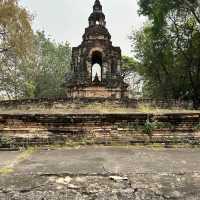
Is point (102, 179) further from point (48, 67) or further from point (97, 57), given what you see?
point (48, 67)

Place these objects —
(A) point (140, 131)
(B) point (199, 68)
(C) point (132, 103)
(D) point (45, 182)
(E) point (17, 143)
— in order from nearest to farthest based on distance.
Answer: (D) point (45, 182) → (E) point (17, 143) → (A) point (140, 131) → (C) point (132, 103) → (B) point (199, 68)

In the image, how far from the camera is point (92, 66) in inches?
712

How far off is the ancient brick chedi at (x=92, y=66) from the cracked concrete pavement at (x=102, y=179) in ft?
42.8

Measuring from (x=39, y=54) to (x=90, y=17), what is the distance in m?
17.0

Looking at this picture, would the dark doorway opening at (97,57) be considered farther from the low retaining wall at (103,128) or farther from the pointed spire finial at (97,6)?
the low retaining wall at (103,128)

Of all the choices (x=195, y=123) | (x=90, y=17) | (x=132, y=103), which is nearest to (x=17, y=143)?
(x=195, y=123)

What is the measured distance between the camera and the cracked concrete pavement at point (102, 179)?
110 inches

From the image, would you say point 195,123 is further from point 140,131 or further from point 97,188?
point 97,188

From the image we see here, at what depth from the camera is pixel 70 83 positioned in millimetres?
17359

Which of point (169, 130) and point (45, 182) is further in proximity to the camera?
point (169, 130)

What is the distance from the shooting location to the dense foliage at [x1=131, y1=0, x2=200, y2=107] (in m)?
18.5

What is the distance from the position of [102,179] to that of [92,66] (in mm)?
15216

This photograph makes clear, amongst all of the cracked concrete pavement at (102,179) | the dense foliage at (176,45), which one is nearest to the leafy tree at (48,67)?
the dense foliage at (176,45)

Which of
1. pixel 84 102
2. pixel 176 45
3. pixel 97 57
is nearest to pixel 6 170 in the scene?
pixel 84 102
